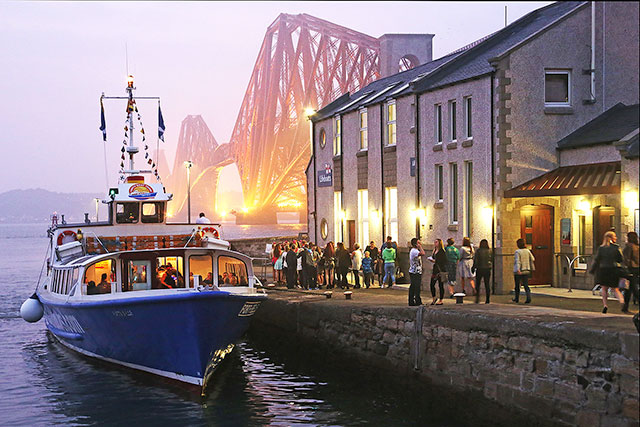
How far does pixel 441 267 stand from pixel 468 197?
5.59 meters

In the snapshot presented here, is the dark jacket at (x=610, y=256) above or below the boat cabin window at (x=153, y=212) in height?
below

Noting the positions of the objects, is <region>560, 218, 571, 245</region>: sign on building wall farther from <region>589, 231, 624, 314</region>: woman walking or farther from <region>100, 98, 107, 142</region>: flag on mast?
<region>100, 98, 107, 142</region>: flag on mast

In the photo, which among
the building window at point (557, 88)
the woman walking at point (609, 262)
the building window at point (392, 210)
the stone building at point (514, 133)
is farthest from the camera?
the building window at point (392, 210)

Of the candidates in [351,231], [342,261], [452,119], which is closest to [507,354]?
[452,119]

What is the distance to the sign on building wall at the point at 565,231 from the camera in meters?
24.5

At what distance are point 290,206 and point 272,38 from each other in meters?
26.1

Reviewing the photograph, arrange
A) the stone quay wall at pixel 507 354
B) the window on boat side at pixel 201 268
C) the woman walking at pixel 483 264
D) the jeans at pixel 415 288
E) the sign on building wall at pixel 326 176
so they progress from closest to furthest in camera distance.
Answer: the stone quay wall at pixel 507 354 → the jeans at pixel 415 288 → the woman walking at pixel 483 264 → the window on boat side at pixel 201 268 → the sign on building wall at pixel 326 176

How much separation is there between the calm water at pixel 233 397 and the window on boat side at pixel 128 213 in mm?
4323

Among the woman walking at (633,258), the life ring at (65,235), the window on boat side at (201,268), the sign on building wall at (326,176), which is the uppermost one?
the sign on building wall at (326,176)

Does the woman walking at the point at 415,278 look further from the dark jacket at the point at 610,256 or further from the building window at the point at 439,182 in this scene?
the building window at the point at 439,182

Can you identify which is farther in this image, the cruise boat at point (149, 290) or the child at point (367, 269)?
the child at point (367, 269)

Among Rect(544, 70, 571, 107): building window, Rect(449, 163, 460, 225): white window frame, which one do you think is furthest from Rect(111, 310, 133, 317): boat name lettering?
Rect(544, 70, 571, 107): building window

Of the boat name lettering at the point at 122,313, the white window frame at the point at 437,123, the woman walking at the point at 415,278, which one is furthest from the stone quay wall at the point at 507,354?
the white window frame at the point at 437,123

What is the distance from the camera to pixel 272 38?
450ft
